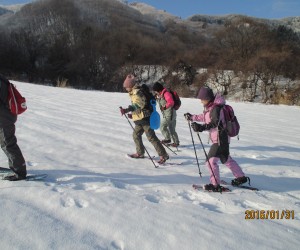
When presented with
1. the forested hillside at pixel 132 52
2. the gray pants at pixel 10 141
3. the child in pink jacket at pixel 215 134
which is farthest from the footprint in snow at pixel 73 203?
the forested hillside at pixel 132 52

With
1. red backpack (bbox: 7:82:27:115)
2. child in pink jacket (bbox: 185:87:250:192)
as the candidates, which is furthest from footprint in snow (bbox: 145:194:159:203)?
red backpack (bbox: 7:82:27:115)

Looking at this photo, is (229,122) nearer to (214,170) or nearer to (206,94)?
(206,94)

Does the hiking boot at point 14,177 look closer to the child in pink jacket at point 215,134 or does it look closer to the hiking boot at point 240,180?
the child in pink jacket at point 215,134

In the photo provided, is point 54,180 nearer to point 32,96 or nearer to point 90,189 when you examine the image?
point 90,189

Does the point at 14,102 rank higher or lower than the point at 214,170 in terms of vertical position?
higher

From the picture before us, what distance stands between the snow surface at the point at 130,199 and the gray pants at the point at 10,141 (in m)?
0.27

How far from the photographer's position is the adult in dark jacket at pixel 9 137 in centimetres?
386

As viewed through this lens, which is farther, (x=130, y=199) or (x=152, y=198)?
(x=152, y=198)

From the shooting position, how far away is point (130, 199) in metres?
3.79

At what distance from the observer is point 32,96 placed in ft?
39.6

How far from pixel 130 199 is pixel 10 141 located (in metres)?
1.70

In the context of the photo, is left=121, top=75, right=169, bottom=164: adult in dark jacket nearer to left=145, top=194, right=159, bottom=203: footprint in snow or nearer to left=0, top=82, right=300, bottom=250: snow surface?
left=0, top=82, right=300, bottom=250: snow surface

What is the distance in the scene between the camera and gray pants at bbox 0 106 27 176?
391cm

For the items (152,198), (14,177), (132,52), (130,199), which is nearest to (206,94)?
(152,198)
